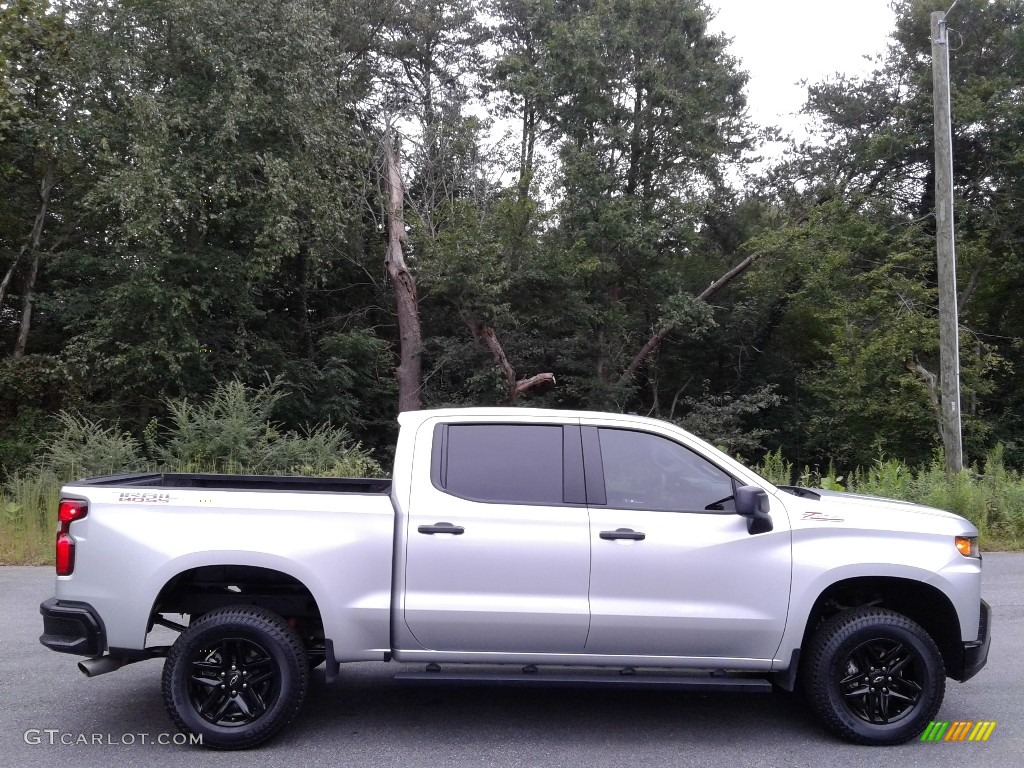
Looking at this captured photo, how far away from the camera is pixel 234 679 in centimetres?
516

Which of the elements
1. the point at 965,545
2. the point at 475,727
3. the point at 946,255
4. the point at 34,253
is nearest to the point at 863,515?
the point at 965,545

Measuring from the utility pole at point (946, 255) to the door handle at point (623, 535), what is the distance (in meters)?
11.5

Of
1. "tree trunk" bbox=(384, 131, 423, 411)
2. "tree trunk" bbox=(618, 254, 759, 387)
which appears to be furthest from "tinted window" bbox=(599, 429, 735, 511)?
"tree trunk" bbox=(618, 254, 759, 387)

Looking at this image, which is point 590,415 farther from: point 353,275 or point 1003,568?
point 353,275

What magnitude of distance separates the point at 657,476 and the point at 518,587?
3.53ft

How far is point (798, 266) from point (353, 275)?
13.7 meters

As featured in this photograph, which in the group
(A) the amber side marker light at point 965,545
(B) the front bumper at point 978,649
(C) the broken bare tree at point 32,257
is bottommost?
(B) the front bumper at point 978,649

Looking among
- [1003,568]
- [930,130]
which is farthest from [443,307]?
[1003,568]

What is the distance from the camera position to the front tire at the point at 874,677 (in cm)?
521

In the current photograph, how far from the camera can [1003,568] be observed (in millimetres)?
10656

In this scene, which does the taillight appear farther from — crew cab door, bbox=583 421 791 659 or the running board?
crew cab door, bbox=583 421 791 659

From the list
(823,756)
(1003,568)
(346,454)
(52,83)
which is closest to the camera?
(823,756)

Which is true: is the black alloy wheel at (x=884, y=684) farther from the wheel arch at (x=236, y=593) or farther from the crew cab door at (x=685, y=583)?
the wheel arch at (x=236, y=593)

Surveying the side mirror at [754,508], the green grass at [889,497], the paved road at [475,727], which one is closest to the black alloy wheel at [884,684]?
the paved road at [475,727]
